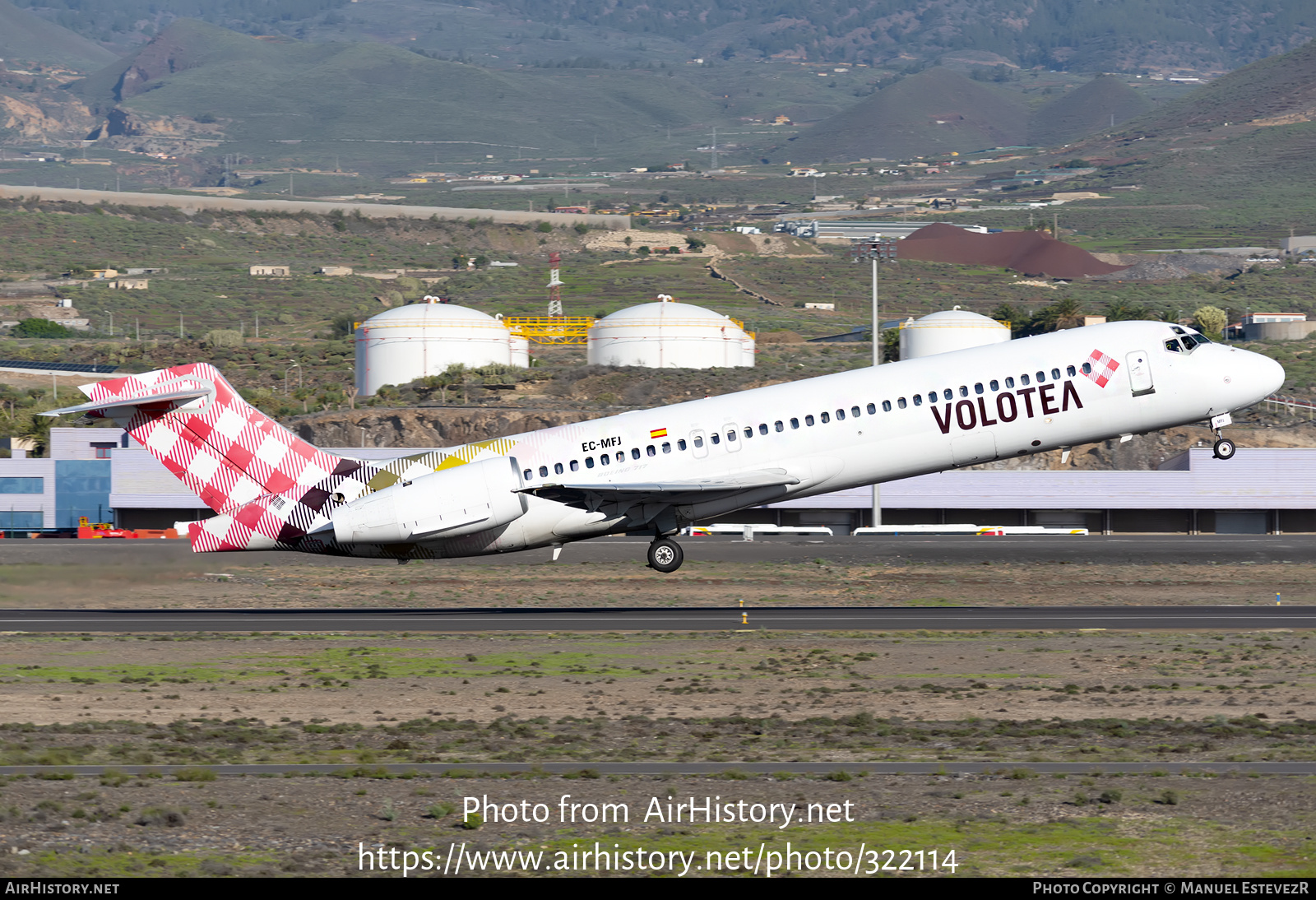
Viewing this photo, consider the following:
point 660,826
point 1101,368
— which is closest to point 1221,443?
point 1101,368

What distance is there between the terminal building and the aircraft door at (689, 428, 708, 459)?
44.1m

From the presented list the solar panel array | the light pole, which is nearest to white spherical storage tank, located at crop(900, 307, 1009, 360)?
the light pole

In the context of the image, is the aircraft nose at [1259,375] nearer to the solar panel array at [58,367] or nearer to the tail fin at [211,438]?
the tail fin at [211,438]

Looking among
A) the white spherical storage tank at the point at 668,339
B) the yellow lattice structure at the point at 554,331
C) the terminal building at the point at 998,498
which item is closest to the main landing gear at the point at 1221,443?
the terminal building at the point at 998,498

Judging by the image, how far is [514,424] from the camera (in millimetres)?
103312

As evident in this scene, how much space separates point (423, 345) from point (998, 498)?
55.3m

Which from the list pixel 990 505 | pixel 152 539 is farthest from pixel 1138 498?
pixel 152 539

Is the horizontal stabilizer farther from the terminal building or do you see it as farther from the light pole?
the terminal building

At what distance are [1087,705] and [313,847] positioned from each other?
15309 millimetres

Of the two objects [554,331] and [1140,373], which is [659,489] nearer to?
[1140,373]

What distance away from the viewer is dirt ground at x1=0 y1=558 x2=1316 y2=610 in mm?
41344

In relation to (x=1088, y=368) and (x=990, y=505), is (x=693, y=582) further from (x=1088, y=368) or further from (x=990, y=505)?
(x=990, y=505)

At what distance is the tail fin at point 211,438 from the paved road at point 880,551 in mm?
16156

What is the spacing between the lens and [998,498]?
83.9 metres
